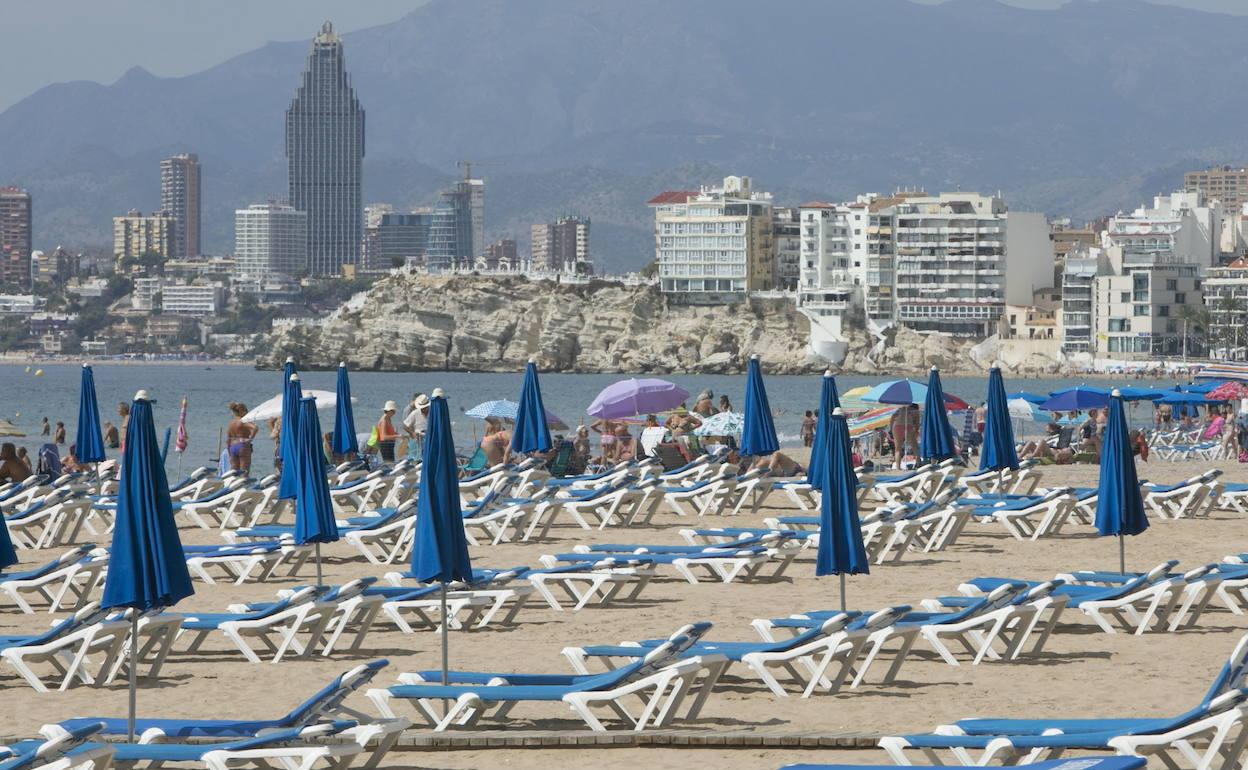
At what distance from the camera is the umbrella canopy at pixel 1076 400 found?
34.2 m

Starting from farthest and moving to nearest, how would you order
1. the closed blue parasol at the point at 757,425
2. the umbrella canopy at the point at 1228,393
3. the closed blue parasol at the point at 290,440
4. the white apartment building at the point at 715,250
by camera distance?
1. the white apartment building at the point at 715,250
2. the umbrella canopy at the point at 1228,393
3. the closed blue parasol at the point at 757,425
4. the closed blue parasol at the point at 290,440

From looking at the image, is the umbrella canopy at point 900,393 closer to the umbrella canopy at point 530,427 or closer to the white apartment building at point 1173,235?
the umbrella canopy at point 530,427

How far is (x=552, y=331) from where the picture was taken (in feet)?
538

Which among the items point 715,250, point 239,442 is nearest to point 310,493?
point 239,442

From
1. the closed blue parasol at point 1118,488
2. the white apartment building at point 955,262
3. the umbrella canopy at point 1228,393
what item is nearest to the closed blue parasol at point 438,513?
the closed blue parasol at point 1118,488

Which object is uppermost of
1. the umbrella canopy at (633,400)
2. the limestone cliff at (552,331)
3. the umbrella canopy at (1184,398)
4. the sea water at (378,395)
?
the limestone cliff at (552,331)

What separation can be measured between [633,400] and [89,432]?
9.71 m

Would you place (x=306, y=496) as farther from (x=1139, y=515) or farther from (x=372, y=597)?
(x=1139, y=515)

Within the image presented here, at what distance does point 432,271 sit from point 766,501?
162369 millimetres

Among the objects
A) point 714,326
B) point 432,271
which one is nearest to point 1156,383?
point 714,326

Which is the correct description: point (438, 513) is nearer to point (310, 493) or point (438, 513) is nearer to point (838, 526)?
point (838, 526)

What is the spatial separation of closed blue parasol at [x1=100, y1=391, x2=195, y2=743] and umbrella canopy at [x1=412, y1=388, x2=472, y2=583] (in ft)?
5.20

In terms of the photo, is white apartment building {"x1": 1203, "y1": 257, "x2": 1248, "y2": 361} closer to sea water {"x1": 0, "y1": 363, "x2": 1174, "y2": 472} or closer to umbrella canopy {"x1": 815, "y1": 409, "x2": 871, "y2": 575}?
sea water {"x1": 0, "y1": 363, "x2": 1174, "y2": 472}

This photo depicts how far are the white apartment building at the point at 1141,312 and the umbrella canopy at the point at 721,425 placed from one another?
397ft
